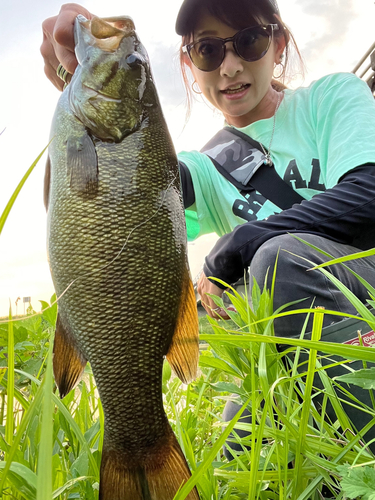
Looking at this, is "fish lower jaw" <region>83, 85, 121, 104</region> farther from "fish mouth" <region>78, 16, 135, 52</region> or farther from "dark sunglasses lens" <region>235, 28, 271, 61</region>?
"dark sunglasses lens" <region>235, 28, 271, 61</region>

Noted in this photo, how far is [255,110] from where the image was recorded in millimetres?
2625

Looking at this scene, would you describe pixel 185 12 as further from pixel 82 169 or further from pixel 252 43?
pixel 82 169

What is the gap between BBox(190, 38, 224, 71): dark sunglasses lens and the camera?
2.29 meters

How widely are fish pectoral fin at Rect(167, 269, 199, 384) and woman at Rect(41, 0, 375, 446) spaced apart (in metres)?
0.46

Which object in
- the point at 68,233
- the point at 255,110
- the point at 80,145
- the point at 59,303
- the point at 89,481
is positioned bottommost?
the point at 89,481

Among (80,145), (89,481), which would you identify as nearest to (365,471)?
(89,481)

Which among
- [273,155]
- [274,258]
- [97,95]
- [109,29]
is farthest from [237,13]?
[274,258]

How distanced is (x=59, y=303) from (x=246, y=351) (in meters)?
0.50

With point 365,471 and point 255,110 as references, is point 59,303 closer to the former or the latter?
point 365,471

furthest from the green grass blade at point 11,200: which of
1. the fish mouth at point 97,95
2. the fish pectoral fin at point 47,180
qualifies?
the fish mouth at point 97,95

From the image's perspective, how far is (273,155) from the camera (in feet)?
7.64

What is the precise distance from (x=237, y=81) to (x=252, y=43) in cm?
21

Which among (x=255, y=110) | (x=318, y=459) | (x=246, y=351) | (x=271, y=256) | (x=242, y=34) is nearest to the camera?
(x=318, y=459)

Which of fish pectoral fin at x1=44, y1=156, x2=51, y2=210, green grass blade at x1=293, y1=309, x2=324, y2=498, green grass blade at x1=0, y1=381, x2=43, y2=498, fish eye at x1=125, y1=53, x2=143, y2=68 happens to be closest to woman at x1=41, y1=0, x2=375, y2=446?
fish eye at x1=125, y1=53, x2=143, y2=68
